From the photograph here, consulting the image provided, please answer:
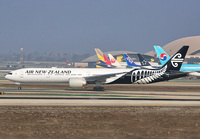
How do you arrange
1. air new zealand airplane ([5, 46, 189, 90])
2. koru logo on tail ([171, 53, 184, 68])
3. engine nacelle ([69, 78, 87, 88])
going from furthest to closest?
koru logo on tail ([171, 53, 184, 68])
air new zealand airplane ([5, 46, 189, 90])
engine nacelle ([69, 78, 87, 88])

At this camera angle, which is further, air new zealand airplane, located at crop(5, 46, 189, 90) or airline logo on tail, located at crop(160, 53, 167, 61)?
airline logo on tail, located at crop(160, 53, 167, 61)

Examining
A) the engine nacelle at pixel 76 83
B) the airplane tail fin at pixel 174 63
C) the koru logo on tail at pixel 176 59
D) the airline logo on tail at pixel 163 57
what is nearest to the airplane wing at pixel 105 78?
the engine nacelle at pixel 76 83

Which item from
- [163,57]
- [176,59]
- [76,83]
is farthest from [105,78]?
[163,57]

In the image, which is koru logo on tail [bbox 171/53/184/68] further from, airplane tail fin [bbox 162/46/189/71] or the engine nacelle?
the engine nacelle

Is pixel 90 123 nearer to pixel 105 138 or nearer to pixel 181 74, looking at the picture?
pixel 105 138

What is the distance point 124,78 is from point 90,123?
106 ft

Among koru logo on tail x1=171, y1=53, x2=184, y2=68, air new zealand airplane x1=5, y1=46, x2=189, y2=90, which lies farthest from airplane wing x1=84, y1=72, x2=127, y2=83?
A: koru logo on tail x1=171, y1=53, x2=184, y2=68

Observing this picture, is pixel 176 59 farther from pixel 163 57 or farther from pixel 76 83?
pixel 163 57

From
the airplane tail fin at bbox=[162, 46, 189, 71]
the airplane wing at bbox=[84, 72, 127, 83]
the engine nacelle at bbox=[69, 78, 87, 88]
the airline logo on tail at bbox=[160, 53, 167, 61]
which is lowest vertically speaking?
the engine nacelle at bbox=[69, 78, 87, 88]

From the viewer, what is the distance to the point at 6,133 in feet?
80.3

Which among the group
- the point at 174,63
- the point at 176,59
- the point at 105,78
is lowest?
the point at 105,78

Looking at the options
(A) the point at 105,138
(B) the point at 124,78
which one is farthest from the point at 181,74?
(A) the point at 105,138

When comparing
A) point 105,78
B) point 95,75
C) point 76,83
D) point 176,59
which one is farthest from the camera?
point 176,59

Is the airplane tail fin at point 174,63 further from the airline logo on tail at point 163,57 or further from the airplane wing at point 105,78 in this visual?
the airline logo on tail at point 163,57
